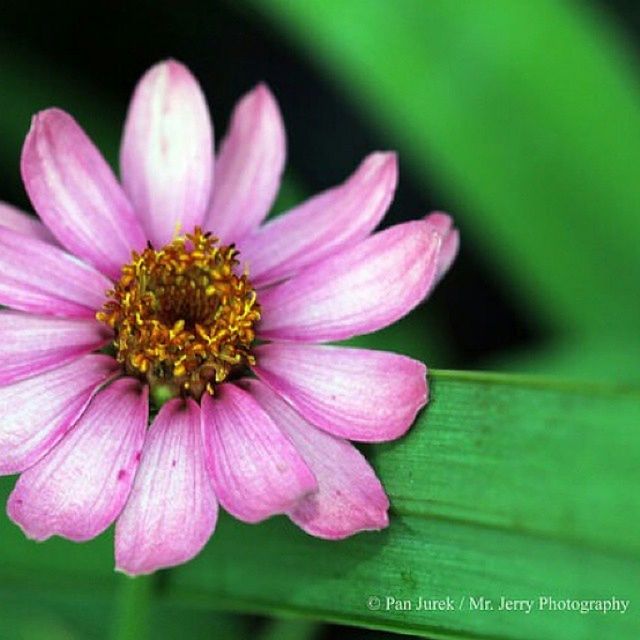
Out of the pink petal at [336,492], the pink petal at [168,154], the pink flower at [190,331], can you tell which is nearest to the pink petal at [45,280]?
the pink flower at [190,331]

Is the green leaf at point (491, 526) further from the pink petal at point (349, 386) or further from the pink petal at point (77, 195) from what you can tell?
the pink petal at point (77, 195)

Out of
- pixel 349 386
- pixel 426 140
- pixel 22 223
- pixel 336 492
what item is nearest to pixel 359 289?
pixel 349 386

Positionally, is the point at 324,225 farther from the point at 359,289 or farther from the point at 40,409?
the point at 40,409

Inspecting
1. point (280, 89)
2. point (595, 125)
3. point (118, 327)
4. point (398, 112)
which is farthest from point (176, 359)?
point (280, 89)

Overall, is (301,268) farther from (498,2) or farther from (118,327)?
(498,2)

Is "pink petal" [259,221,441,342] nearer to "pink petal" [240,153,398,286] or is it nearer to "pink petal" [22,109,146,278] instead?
"pink petal" [240,153,398,286]

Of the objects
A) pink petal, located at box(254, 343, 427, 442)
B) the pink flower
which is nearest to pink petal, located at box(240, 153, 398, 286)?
the pink flower

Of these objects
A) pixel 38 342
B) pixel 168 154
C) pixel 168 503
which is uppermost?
pixel 168 154
